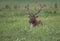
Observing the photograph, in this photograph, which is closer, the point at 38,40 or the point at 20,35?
the point at 38,40

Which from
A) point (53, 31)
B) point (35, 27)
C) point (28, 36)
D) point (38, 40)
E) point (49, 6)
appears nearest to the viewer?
point (38, 40)

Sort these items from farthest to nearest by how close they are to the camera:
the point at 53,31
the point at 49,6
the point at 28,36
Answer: the point at 49,6 → the point at 53,31 → the point at 28,36

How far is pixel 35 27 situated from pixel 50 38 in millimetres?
3655

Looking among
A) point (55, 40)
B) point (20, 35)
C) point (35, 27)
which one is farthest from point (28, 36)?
point (35, 27)

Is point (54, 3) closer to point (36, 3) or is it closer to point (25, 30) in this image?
point (36, 3)

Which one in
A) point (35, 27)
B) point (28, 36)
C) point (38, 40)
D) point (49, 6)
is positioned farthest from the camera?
point (49, 6)

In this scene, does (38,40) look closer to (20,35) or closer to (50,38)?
(50,38)

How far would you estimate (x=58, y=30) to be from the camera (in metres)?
16.4

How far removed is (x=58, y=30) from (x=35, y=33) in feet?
5.11

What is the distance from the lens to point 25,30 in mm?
16516

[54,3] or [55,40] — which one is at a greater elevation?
[55,40]

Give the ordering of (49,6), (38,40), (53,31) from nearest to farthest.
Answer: (38,40), (53,31), (49,6)

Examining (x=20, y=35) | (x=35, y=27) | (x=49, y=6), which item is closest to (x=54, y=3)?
(x=49, y=6)

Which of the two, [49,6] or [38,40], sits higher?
[38,40]
